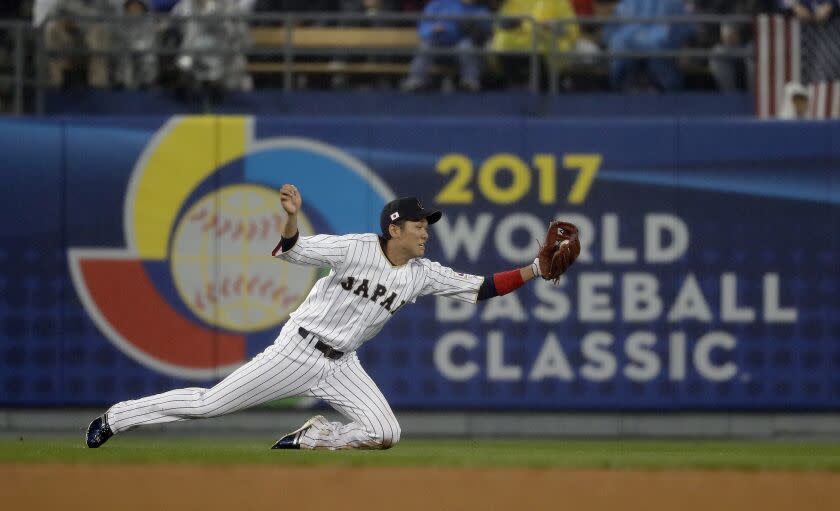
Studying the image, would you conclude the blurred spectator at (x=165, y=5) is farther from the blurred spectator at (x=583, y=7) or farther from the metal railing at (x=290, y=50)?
the blurred spectator at (x=583, y=7)

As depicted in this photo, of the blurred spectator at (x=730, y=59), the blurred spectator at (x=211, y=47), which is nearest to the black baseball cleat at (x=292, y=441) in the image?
the blurred spectator at (x=211, y=47)

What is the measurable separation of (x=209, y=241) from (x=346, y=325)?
4907 millimetres

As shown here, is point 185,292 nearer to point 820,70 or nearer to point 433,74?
point 433,74

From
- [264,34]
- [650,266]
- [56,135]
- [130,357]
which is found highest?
[264,34]

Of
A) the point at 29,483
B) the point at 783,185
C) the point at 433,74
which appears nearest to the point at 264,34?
the point at 433,74

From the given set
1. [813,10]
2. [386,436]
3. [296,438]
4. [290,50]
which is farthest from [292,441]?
[813,10]

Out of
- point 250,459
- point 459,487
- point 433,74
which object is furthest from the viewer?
point 433,74

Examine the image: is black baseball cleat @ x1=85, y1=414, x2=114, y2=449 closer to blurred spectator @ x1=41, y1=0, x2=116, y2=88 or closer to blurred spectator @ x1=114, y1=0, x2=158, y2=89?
blurred spectator @ x1=114, y1=0, x2=158, y2=89

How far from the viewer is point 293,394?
9.13 m

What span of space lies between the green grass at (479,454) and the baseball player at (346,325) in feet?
0.99

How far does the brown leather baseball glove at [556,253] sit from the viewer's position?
29.8ft

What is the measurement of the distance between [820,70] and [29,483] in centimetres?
921

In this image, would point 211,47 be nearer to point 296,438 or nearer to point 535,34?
point 535,34

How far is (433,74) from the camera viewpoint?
14.9 metres
